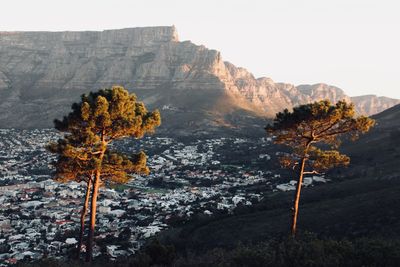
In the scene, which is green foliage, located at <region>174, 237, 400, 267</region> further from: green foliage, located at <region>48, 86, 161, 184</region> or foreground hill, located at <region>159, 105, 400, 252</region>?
green foliage, located at <region>48, 86, 161, 184</region>

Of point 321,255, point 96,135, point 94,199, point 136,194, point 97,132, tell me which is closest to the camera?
point 321,255

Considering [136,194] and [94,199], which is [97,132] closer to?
[94,199]

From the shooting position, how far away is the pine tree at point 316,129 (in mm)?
22766

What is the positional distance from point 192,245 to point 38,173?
278 feet

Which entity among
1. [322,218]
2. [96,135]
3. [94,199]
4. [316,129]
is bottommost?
[322,218]

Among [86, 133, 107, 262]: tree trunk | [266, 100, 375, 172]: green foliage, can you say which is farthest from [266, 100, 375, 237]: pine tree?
[86, 133, 107, 262]: tree trunk

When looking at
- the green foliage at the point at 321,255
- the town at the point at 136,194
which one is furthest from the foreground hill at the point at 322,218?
the green foliage at the point at 321,255

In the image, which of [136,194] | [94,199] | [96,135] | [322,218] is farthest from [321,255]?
[136,194]

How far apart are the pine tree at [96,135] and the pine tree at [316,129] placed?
7945 millimetres

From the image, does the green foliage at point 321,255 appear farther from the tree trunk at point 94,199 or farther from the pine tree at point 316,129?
the tree trunk at point 94,199

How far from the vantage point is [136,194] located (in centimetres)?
8294

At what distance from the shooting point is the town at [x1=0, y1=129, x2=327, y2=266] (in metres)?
47.8

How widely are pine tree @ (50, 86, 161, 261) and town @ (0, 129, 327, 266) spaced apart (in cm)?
191

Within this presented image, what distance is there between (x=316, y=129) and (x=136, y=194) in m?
Result: 63.7
